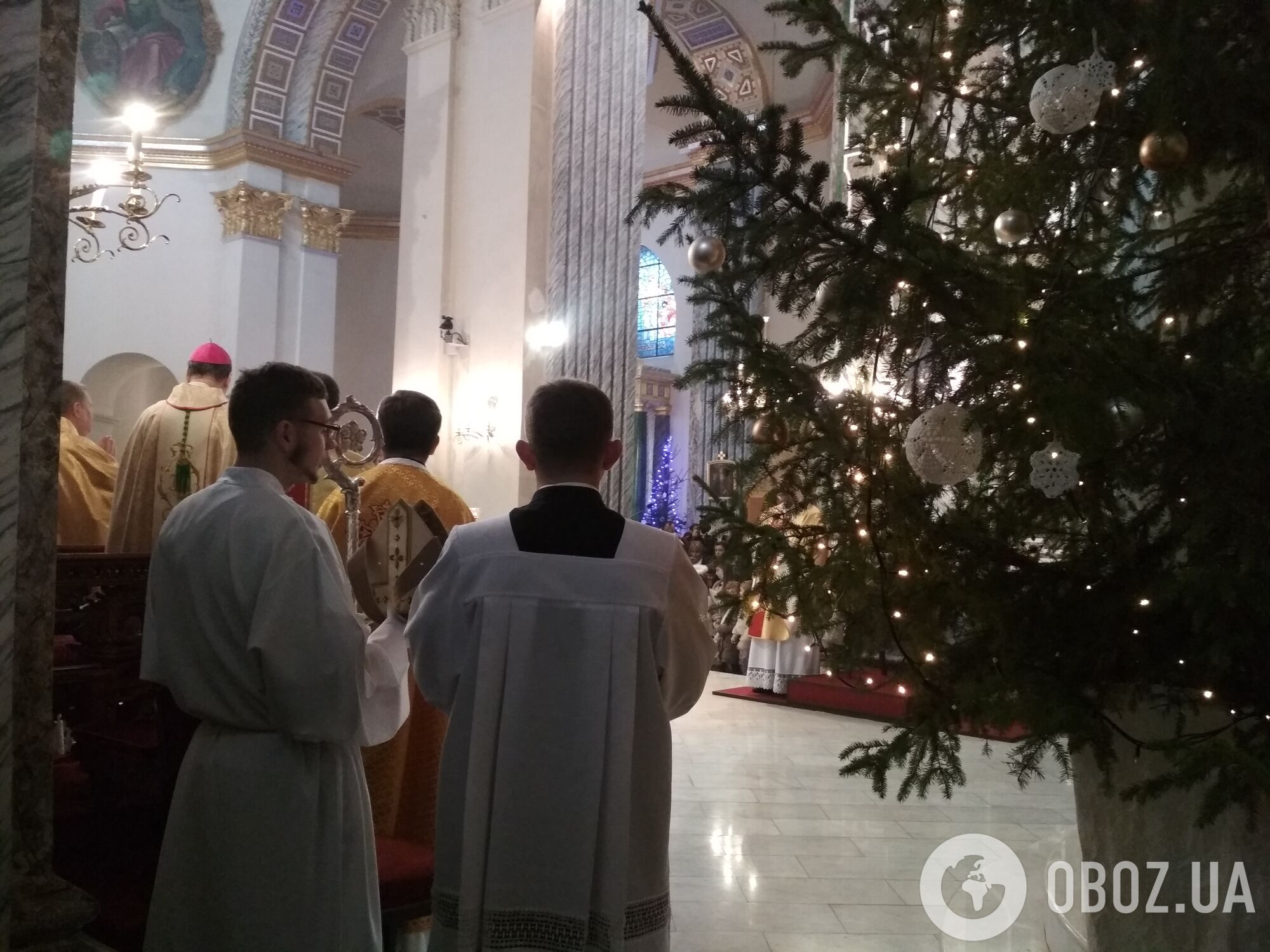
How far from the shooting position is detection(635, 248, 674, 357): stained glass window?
21328 mm

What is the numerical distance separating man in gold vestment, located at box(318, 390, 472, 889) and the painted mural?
519 inches

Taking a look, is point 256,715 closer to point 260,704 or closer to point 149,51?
point 260,704

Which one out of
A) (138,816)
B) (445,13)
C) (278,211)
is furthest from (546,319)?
(138,816)

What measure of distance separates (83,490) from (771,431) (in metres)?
4.49

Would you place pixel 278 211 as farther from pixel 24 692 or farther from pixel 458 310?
pixel 24 692

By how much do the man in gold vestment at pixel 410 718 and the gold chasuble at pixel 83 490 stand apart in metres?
2.54

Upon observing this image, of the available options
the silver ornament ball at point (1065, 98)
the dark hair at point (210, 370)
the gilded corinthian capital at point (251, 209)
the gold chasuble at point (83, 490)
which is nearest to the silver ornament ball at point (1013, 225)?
the silver ornament ball at point (1065, 98)

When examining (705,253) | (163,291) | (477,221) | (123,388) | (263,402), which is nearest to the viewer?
(263,402)

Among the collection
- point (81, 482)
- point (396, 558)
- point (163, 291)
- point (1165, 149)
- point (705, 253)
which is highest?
point (163, 291)

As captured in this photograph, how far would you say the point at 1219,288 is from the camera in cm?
246

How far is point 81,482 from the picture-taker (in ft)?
17.8

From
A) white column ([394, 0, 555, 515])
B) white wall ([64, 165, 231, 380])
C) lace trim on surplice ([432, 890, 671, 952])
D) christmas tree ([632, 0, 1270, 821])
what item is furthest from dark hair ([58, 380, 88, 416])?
white wall ([64, 165, 231, 380])

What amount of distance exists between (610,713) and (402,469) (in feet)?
5.94

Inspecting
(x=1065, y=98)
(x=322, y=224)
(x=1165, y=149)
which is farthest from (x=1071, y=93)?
A: (x=322, y=224)
